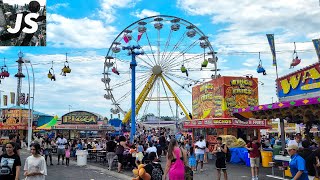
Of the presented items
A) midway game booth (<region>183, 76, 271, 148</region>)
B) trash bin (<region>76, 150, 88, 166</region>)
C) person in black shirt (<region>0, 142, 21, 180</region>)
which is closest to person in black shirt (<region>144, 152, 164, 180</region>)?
person in black shirt (<region>0, 142, 21, 180</region>)

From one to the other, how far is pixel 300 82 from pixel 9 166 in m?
12.0

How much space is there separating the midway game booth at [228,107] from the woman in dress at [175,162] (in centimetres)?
1695

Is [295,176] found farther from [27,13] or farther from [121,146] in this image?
[27,13]

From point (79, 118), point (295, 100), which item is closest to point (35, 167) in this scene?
point (295, 100)

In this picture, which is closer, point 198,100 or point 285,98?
point 285,98

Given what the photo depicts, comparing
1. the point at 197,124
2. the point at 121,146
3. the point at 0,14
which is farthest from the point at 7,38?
the point at 197,124

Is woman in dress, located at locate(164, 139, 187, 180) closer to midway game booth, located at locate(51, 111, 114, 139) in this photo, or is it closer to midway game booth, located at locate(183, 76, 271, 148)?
midway game booth, located at locate(183, 76, 271, 148)

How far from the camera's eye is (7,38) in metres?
21.7

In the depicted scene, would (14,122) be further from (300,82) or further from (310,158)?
(310,158)

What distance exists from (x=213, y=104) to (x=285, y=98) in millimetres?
9595

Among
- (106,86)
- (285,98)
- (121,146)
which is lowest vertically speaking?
(121,146)

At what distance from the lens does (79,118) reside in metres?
40.3

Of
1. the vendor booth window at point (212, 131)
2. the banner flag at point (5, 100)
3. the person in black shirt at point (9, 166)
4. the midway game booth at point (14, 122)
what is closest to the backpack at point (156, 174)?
the person in black shirt at point (9, 166)

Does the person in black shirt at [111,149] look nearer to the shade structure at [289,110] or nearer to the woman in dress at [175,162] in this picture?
the shade structure at [289,110]
